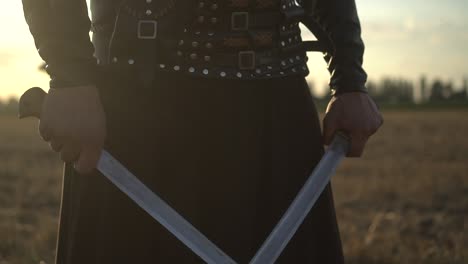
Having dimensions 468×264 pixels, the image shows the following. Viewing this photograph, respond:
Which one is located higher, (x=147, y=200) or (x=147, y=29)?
(x=147, y=29)

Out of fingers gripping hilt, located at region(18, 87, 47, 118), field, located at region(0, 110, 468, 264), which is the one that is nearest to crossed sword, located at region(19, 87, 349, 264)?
fingers gripping hilt, located at region(18, 87, 47, 118)

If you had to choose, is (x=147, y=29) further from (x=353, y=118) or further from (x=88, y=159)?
(x=353, y=118)

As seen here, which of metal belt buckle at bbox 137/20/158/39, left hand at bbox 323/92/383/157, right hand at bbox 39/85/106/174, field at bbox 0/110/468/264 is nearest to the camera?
right hand at bbox 39/85/106/174

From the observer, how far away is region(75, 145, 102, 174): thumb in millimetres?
1774

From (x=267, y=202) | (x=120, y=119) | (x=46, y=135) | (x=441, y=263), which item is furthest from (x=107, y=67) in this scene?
(x=441, y=263)

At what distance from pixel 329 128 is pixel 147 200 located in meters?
0.62

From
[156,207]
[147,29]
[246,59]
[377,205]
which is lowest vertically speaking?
[377,205]

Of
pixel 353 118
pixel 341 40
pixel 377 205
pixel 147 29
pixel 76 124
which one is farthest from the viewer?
pixel 377 205

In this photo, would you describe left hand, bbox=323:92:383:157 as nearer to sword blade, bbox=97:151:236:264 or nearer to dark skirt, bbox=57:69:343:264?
dark skirt, bbox=57:69:343:264

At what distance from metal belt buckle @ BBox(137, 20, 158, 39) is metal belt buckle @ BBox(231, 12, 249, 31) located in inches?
8.5

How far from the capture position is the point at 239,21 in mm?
1949

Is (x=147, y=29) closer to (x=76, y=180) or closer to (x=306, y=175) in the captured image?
(x=76, y=180)

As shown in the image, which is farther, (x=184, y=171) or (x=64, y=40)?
(x=184, y=171)

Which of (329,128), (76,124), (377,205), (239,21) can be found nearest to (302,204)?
(329,128)
